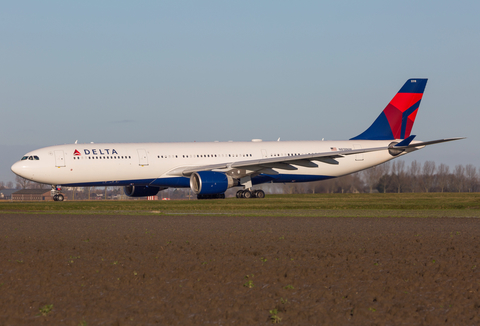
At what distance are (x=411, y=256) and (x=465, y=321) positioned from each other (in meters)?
3.96

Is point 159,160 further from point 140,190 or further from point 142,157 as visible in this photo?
point 140,190

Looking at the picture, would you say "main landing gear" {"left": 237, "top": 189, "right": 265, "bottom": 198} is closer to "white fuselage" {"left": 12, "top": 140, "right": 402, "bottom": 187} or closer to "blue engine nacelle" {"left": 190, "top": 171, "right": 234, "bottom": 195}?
"white fuselage" {"left": 12, "top": 140, "right": 402, "bottom": 187}

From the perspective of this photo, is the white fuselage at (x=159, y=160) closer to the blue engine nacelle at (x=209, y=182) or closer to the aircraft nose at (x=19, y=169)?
the aircraft nose at (x=19, y=169)

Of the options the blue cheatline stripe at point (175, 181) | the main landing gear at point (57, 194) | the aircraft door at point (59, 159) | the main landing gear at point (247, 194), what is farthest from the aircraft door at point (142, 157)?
the main landing gear at point (247, 194)

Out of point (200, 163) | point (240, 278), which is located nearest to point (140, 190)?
point (200, 163)

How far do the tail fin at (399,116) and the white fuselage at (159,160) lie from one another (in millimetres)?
1652

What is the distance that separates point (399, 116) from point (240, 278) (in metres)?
34.2

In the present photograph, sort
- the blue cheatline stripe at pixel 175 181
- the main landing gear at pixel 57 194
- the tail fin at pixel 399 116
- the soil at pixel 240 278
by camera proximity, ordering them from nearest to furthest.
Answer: the soil at pixel 240 278
the main landing gear at pixel 57 194
the blue cheatline stripe at pixel 175 181
the tail fin at pixel 399 116

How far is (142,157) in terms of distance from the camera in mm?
32750

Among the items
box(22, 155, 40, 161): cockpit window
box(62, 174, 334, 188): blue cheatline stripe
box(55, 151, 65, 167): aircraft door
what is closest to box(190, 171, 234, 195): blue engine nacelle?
box(62, 174, 334, 188): blue cheatline stripe

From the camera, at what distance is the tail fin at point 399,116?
129 feet

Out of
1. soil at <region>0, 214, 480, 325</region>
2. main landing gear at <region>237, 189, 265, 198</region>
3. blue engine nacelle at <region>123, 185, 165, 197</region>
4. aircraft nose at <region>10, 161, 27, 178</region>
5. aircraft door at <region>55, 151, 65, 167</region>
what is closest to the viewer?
soil at <region>0, 214, 480, 325</region>

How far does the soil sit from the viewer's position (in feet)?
→ 18.3

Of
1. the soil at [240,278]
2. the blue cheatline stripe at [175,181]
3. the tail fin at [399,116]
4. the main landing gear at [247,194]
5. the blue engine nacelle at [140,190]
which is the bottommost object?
the soil at [240,278]
